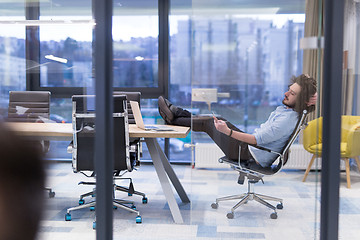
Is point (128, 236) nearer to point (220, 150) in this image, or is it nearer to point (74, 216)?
point (74, 216)

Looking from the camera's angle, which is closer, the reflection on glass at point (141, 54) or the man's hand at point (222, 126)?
the man's hand at point (222, 126)

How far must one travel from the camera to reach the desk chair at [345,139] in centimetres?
196

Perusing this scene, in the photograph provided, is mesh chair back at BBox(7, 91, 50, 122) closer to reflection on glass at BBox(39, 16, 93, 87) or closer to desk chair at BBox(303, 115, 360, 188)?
reflection on glass at BBox(39, 16, 93, 87)

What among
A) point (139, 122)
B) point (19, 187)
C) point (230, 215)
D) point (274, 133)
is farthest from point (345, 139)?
point (139, 122)

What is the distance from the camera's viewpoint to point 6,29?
254cm

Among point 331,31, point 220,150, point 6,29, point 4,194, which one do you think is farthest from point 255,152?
point 4,194

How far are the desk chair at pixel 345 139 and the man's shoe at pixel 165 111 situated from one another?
8.04 feet

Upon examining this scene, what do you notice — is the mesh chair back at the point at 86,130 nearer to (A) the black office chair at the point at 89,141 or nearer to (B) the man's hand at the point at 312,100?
(A) the black office chair at the point at 89,141

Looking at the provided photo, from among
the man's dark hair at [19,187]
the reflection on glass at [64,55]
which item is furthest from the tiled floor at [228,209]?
the man's dark hair at [19,187]

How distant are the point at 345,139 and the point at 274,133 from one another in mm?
666

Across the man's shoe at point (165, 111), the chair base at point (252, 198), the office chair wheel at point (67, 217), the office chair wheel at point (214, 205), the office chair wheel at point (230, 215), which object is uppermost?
the man's shoe at point (165, 111)

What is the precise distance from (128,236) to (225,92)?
1343mm

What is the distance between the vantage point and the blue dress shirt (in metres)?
2.43

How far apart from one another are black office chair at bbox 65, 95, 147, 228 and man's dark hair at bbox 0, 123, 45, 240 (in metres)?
1.13
